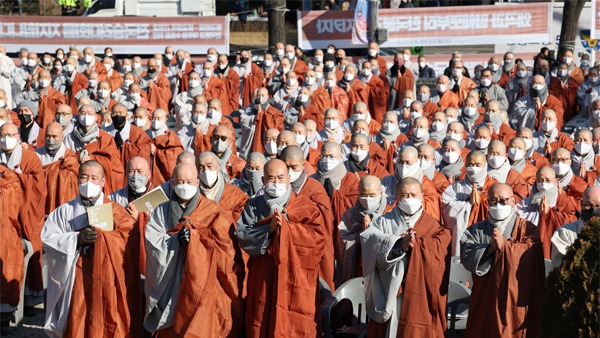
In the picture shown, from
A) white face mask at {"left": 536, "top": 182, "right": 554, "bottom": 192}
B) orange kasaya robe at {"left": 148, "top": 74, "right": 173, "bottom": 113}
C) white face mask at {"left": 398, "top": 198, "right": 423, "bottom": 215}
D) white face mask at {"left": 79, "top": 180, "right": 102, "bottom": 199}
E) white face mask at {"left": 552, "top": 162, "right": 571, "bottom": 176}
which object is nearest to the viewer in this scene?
white face mask at {"left": 398, "top": 198, "right": 423, "bottom": 215}

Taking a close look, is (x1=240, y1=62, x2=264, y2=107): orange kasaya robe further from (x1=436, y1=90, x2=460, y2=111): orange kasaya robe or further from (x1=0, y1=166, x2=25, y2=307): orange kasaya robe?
(x1=0, y1=166, x2=25, y2=307): orange kasaya robe

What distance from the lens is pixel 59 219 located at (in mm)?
8852

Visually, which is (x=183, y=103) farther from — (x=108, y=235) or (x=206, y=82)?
(x=108, y=235)

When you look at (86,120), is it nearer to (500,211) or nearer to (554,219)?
(554,219)

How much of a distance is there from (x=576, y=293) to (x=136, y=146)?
8836 mm

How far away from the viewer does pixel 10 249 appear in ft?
33.3

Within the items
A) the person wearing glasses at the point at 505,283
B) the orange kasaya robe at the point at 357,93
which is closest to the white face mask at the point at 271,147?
the person wearing glasses at the point at 505,283

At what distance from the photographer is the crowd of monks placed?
8.22 metres

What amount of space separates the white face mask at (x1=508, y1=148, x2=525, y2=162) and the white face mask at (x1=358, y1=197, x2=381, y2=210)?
10.6 ft

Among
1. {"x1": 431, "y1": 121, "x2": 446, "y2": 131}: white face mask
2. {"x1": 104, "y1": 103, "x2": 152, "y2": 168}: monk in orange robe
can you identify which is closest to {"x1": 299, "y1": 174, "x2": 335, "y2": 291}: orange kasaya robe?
{"x1": 104, "y1": 103, "x2": 152, "y2": 168}: monk in orange robe

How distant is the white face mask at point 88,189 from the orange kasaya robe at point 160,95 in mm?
11095

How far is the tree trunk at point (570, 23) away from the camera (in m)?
21.2

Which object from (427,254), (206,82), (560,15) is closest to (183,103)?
(206,82)

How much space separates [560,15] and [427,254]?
51.0 ft
